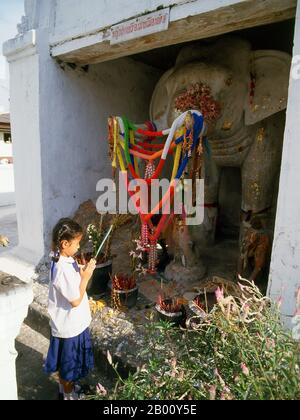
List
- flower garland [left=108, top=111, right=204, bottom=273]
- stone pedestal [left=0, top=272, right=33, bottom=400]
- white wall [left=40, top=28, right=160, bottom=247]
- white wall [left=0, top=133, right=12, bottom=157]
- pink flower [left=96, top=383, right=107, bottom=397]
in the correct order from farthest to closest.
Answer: white wall [left=0, top=133, right=12, bottom=157], white wall [left=40, top=28, right=160, bottom=247], flower garland [left=108, top=111, right=204, bottom=273], stone pedestal [left=0, top=272, right=33, bottom=400], pink flower [left=96, top=383, right=107, bottom=397]

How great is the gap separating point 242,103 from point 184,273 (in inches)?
79.7

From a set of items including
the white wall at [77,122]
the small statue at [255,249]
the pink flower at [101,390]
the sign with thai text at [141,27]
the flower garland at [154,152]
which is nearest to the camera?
the pink flower at [101,390]

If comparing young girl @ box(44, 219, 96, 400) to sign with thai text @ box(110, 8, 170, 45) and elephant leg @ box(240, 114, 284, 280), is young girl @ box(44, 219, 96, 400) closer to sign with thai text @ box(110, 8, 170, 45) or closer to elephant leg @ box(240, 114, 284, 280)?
sign with thai text @ box(110, 8, 170, 45)

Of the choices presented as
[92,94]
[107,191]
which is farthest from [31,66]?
[107,191]

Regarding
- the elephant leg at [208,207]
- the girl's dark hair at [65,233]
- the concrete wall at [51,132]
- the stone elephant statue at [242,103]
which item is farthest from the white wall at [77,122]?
the girl's dark hair at [65,233]

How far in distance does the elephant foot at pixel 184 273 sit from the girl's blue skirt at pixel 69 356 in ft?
5.18

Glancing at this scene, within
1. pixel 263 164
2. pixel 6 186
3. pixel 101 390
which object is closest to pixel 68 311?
pixel 101 390

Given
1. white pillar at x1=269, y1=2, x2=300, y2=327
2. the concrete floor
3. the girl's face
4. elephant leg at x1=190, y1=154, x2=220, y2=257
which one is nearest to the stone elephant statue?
elephant leg at x1=190, y1=154, x2=220, y2=257

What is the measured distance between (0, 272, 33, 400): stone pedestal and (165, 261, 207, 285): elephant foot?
214 cm

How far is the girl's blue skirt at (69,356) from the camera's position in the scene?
209 cm

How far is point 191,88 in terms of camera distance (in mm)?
3117

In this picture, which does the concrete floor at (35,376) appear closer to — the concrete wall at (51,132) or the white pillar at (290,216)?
the concrete wall at (51,132)

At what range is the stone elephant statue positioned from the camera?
10.1ft

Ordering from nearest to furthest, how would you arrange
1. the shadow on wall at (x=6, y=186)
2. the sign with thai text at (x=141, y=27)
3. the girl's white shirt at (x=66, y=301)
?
the girl's white shirt at (x=66, y=301)
the sign with thai text at (x=141, y=27)
the shadow on wall at (x=6, y=186)
